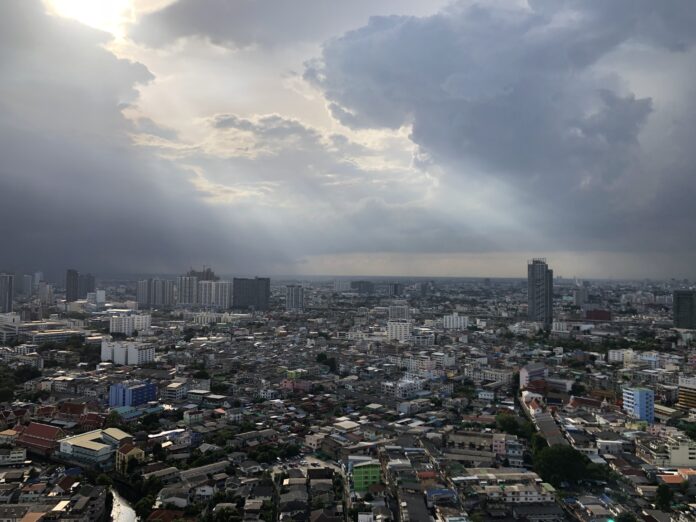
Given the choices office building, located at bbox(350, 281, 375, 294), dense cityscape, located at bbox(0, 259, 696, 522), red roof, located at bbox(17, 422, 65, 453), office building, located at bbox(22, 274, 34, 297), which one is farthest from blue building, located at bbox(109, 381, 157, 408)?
office building, located at bbox(350, 281, 375, 294)

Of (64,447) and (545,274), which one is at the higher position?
(545,274)

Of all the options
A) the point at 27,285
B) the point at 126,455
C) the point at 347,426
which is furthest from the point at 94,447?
the point at 27,285

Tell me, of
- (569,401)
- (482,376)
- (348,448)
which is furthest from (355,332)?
(348,448)

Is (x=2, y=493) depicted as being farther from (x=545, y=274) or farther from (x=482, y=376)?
(x=545, y=274)

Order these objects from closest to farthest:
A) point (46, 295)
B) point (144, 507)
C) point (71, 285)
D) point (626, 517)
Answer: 1. point (626, 517)
2. point (144, 507)
3. point (71, 285)
4. point (46, 295)

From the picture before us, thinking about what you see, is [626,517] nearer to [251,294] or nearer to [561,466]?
[561,466]

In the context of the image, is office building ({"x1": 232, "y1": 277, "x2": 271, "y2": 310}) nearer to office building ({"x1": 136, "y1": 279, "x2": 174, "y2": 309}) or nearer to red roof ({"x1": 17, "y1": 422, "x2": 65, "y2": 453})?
office building ({"x1": 136, "y1": 279, "x2": 174, "y2": 309})
